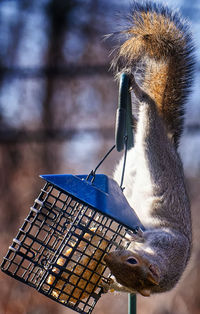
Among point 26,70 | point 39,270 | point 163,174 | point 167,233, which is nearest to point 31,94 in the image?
point 26,70

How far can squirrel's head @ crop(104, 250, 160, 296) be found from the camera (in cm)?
108

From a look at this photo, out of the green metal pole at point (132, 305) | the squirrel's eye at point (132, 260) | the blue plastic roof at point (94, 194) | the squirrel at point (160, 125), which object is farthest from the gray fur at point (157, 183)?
the blue plastic roof at point (94, 194)

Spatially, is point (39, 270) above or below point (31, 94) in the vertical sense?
below

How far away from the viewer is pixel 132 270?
112 centimetres

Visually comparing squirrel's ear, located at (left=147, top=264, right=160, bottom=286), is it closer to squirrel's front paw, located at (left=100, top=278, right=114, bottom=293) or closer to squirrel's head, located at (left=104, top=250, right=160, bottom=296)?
squirrel's head, located at (left=104, top=250, right=160, bottom=296)

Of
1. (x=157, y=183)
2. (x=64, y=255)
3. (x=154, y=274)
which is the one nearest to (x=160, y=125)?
(x=157, y=183)

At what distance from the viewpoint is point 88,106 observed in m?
2.47

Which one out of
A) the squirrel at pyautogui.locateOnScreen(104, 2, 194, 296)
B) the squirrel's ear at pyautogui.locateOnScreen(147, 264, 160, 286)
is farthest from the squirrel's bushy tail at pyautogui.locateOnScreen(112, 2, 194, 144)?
the squirrel's ear at pyautogui.locateOnScreen(147, 264, 160, 286)

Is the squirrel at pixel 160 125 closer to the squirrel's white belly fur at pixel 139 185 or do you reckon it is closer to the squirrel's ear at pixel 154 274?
the squirrel's white belly fur at pixel 139 185

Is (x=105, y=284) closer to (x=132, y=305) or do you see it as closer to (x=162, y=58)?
(x=132, y=305)

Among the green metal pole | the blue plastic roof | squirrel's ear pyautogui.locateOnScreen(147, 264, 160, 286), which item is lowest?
the green metal pole

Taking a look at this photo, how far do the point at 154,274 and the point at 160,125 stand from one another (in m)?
0.59

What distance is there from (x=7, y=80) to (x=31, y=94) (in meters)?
0.15

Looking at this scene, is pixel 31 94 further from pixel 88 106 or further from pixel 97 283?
pixel 97 283
